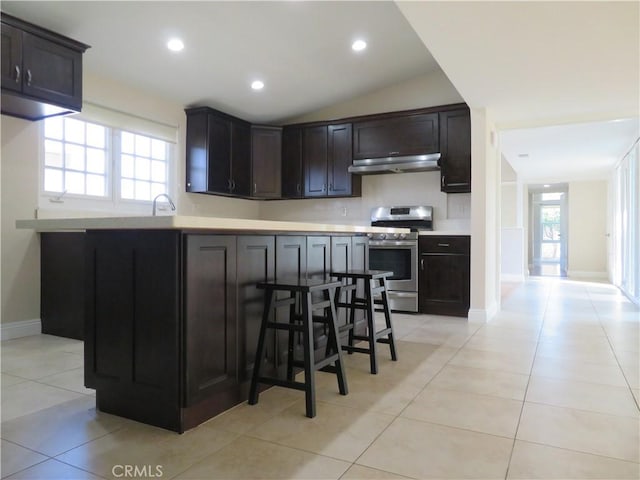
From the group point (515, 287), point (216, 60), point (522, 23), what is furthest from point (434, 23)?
point (515, 287)

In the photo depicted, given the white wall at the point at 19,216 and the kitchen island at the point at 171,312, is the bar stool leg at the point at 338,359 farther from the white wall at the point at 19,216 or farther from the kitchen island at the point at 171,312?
the white wall at the point at 19,216

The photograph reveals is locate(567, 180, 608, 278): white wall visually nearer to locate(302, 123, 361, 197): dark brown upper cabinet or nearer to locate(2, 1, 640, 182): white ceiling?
locate(2, 1, 640, 182): white ceiling

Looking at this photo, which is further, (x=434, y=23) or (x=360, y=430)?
(x=434, y=23)

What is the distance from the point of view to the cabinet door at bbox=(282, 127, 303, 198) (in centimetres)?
584

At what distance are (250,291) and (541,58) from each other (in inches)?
104

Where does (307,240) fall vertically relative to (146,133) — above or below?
below

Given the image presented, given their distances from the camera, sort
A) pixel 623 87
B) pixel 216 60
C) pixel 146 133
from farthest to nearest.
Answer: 1. pixel 146 133
2. pixel 216 60
3. pixel 623 87

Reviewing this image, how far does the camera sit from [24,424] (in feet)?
6.53

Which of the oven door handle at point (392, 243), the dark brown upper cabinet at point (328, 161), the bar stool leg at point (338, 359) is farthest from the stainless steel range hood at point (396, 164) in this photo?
the bar stool leg at point (338, 359)

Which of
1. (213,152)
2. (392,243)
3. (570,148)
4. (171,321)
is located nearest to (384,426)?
(171,321)

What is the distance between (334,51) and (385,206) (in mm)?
2019

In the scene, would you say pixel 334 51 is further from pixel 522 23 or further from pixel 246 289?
pixel 246 289

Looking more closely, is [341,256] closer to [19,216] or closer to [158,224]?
[158,224]

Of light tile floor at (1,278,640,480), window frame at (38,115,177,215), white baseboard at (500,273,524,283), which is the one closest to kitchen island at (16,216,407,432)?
light tile floor at (1,278,640,480)
